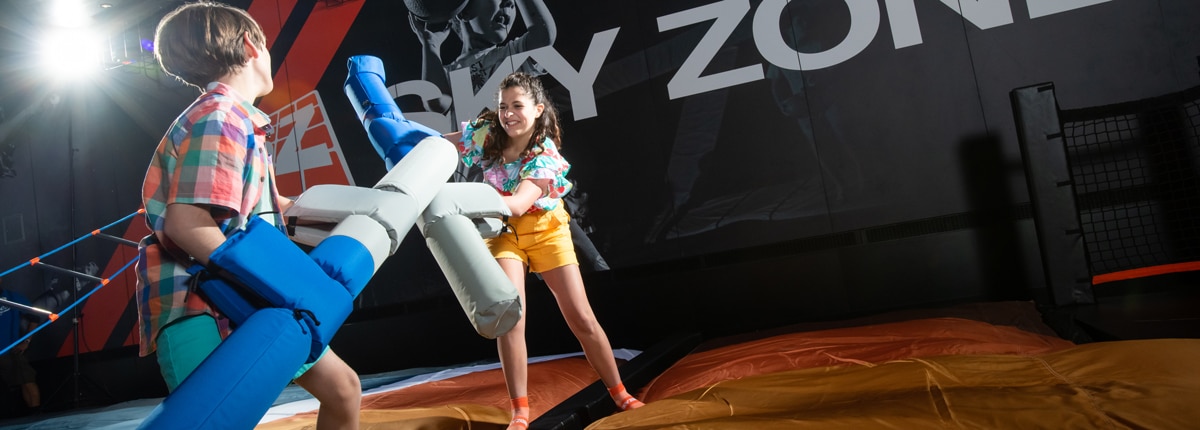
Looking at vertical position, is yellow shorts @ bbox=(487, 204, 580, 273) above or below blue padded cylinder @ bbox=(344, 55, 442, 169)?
below

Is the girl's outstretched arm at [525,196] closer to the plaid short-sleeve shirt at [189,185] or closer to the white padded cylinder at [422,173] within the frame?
the white padded cylinder at [422,173]

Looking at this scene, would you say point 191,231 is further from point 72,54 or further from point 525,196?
point 72,54

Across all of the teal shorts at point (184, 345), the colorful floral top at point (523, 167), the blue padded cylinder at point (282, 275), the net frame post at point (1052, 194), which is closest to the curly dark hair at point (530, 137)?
the colorful floral top at point (523, 167)

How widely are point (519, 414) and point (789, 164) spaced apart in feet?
7.40

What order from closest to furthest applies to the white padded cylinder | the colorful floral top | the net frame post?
the white padded cylinder
the colorful floral top
the net frame post

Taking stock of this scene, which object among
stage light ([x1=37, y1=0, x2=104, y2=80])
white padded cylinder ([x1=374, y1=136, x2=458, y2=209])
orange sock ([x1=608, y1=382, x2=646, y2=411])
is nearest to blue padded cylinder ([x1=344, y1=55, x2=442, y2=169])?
white padded cylinder ([x1=374, y1=136, x2=458, y2=209])

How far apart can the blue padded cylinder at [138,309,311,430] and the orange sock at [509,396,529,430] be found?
3.88ft

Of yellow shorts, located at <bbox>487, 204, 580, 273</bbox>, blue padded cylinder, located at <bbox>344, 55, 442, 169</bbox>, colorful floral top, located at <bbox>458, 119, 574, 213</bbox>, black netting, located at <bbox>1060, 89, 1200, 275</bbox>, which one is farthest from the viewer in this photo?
black netting, located at <bbox>1060, 89, 1200, 275</bbox>

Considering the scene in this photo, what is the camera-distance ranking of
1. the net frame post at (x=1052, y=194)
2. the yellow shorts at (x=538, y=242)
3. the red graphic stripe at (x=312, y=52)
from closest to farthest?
the yellow shorts at (x=538, y=242) < the net frame post at (x=1052, y=194) < the red graphic stripe at (x=312, y=52)

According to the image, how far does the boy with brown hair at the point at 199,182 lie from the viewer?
3.26 ft

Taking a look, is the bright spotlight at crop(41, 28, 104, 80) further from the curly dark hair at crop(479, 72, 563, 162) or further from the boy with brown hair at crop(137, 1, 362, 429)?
the boy with brown hair at crop(137, 1, 362, 429)

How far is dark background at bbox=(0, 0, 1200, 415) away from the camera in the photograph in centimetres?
336

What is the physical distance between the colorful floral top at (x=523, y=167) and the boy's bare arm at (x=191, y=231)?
2.91ft

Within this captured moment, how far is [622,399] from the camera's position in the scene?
2102mm
